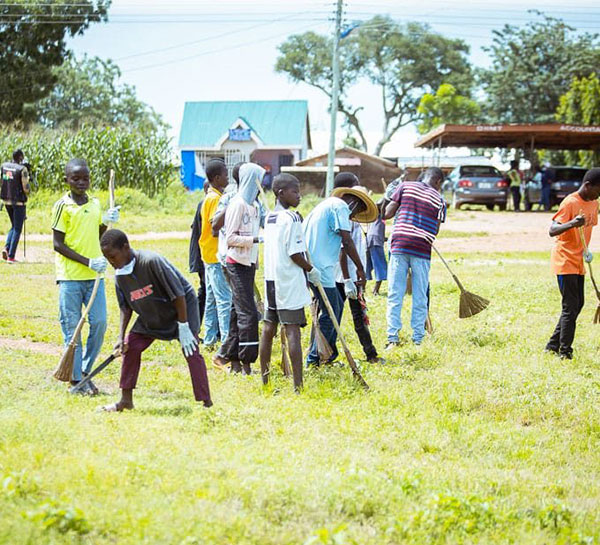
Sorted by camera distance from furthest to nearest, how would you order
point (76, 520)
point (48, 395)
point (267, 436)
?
point (48, 395) < point (267, 436) < point (76, 520)

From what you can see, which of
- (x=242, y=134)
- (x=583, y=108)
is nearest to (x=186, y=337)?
(x=583, y=108)

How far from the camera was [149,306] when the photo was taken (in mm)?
6113

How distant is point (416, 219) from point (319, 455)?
4.18 m

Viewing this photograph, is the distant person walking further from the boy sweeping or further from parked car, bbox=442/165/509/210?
the boy sweeping

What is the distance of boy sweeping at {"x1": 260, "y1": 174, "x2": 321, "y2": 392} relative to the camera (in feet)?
22.5

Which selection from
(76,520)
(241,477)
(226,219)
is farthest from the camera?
(226,219)

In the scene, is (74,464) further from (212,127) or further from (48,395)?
(212,127)

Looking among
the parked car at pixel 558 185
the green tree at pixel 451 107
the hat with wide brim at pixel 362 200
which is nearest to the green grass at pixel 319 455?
the hat with wide brim at pixel 362 200

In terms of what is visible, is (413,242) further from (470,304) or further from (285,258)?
(285,258)

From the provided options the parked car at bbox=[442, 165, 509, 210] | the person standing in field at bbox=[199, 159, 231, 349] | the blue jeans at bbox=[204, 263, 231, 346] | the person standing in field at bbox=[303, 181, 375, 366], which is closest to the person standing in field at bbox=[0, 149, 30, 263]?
the blue jeans at bbox=[204, 263, 231, 346]

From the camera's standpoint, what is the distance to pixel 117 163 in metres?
31.2

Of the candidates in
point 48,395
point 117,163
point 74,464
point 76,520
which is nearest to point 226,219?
point 48,395

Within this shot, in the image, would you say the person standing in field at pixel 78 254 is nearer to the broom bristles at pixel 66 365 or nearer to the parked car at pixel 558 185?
the broom bristles at pixel 66 365

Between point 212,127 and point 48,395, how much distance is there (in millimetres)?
47865
